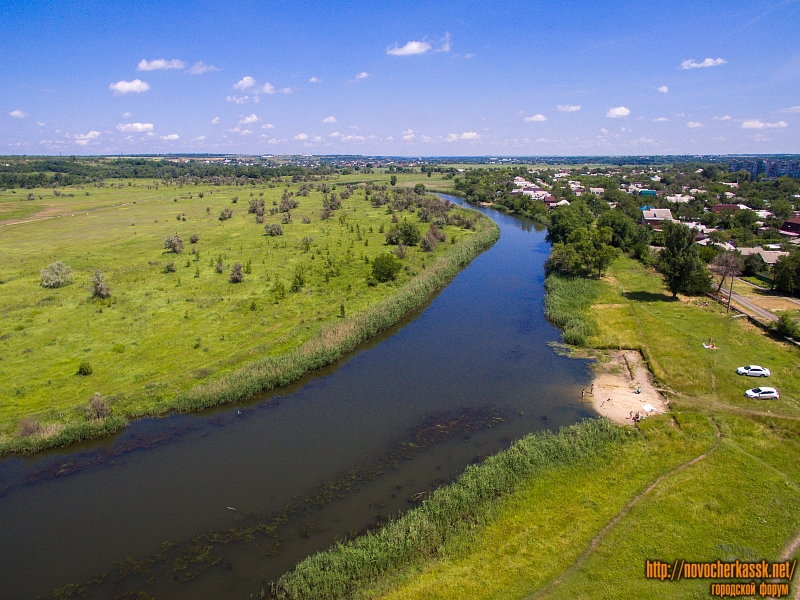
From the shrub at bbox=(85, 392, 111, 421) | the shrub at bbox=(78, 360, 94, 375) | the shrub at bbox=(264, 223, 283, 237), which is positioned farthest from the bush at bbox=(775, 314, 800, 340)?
the shrub at bbox=(264, 223, 283, 237)

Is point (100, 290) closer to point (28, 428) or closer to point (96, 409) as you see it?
point (96, 409)

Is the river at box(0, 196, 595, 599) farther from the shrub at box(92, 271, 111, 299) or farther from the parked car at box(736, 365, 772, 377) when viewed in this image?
the shrub at box(92, 271, 111, 299)

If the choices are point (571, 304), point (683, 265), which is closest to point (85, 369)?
point (571, 304)

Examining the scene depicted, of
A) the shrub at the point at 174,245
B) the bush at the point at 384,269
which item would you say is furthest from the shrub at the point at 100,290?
the bush at the point at 384,269

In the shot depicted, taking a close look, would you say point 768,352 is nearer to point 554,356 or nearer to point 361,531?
point 554,356

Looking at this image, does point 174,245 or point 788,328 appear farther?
point 174,245

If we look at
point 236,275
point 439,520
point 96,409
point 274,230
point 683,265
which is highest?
point 274,230
